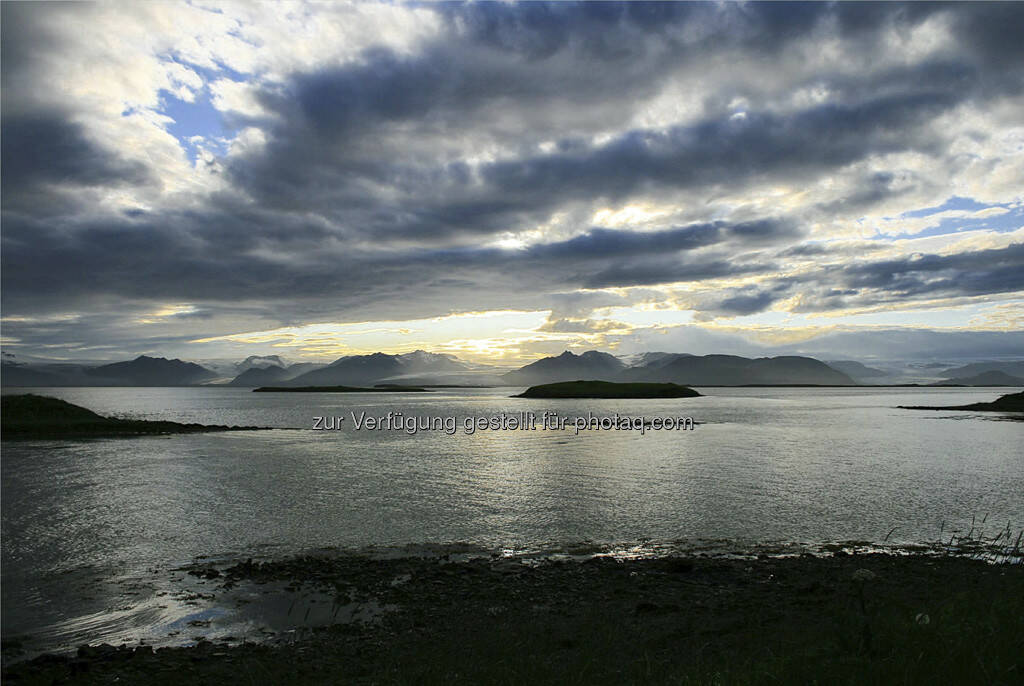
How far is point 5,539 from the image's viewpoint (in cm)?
2455

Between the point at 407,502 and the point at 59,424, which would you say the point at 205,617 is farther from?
the point at 59,424

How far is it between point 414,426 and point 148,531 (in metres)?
66.1

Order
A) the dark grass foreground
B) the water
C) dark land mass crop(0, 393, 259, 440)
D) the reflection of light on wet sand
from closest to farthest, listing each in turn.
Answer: the dark grass foreground → the reflection of light on wet sand → the water → dark land mass crop(0, 393, 259, 440)

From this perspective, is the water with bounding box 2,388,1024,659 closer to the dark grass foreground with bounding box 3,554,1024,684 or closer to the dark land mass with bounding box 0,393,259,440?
the dark grass foreground with bounding box 3,554,1024,684

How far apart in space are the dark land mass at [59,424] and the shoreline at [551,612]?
Result: 65082mm

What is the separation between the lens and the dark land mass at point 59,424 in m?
70.8

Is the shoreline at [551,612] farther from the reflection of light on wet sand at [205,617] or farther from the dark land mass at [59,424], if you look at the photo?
the dark land mass at [59,424]

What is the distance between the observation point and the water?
20359 mm

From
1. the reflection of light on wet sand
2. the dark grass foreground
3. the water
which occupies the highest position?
the dark grass foreground

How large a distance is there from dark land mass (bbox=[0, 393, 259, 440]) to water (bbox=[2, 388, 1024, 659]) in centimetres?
1186

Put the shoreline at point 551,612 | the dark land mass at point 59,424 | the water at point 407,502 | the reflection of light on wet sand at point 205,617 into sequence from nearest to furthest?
the shoreline at point 551,612 → the reflection of light on wet sand at point 205,617 → the water at point 407,502 → the dark land mass at point 59,424

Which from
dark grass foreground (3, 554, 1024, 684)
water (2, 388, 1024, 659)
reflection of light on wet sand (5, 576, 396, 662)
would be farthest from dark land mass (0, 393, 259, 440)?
dark grass foreground (3, 554, 1024, 684)

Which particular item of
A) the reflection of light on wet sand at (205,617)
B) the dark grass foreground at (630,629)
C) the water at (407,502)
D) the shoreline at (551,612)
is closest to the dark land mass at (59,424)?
the water at (407,502)

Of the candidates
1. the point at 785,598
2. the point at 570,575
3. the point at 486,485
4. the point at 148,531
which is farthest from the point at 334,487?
the point at 785,598
